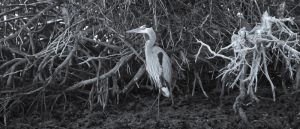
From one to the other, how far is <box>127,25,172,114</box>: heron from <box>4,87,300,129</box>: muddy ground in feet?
1.26

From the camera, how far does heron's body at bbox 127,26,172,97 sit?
227 inches

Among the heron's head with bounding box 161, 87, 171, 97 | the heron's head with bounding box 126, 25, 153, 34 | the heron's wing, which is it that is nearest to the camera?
the heron's head with bounding box 126, 25, 153, 34

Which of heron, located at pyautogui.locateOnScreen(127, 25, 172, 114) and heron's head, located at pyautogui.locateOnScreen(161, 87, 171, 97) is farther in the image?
heron's head, located at pyautogui.locateOnScreen(161, 87, 171, 97)

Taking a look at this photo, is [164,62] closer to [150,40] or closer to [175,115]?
[150,40]

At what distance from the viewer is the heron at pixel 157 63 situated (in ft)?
18.9

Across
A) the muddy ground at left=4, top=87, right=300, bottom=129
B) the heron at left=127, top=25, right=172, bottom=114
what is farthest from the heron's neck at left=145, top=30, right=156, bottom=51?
the muddy ground at left=4, top=87, right=300, bottom=129

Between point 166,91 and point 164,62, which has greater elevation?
point 164,62

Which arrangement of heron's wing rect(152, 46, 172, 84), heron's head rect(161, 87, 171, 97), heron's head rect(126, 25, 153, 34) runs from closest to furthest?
heron's head rect(126, 25, 153, 34) → heron's wing rect(152, 46, 172, 84) → heron's head rect(161, 87, 171, 97)

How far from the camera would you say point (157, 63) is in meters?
6.01

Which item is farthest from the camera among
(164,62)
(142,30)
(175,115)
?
(175,115)

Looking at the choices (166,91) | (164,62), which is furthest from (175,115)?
(164,62)

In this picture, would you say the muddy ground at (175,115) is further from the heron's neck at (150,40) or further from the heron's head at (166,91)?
the heron's neck at (150,40)

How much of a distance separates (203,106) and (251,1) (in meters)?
1.40

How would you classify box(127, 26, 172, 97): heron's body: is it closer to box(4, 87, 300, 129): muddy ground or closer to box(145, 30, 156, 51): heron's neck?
box(145, 30, 156, 51): heron's neck
